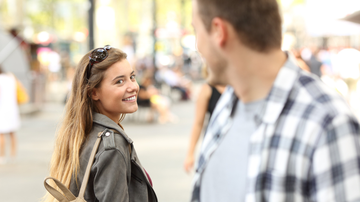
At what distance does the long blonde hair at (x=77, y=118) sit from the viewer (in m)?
2.16

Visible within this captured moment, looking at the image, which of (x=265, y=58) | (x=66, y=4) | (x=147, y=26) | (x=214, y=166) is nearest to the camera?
(x=265, y=58)

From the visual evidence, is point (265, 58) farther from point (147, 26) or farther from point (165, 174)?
point (147, 26)

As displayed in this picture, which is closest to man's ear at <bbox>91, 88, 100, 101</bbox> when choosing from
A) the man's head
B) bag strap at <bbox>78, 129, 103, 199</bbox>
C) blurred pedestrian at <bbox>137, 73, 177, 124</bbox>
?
bag strap at <bbox>78, 129, 103, 199</bbox>

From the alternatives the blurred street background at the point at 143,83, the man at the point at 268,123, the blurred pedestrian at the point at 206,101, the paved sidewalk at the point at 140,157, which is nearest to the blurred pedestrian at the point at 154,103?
the blurred street background at the point at 143,83

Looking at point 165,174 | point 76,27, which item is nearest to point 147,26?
point 76,27

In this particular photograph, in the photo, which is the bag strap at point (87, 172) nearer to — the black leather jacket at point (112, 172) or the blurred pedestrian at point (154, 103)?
the black leather jacket at point (112, 172)

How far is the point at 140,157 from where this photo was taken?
820 cm

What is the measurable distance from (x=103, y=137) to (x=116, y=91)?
0.97 ft

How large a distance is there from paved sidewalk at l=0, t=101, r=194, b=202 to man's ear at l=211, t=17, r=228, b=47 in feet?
5.83

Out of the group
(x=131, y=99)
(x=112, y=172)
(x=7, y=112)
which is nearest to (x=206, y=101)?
(x=131, y=99)

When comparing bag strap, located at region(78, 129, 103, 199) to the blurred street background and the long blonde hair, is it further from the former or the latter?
the blurred street background

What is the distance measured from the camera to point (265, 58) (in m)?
1.40

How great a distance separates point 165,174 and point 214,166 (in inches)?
220

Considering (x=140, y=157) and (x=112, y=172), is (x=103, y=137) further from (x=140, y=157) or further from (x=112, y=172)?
(x=140, y=157)
